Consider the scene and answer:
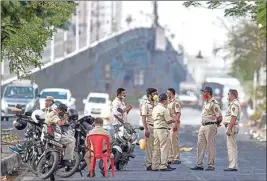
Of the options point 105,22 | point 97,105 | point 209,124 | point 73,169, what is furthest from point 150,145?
point 105,22

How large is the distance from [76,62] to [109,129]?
25505 millimetres

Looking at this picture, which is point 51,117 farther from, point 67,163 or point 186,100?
point 186,100

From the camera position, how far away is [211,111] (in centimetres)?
1303

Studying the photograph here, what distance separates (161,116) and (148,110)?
625mm

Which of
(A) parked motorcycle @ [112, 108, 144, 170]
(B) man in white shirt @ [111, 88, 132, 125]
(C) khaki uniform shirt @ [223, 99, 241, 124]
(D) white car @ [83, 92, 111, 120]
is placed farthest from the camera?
(D) white car @ [83, 92, 111, 120]

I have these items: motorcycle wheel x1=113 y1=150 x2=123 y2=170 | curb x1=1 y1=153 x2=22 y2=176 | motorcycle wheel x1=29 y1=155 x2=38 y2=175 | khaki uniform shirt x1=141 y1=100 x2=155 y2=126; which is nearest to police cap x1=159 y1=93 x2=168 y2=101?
khaki uniform shirt x1=141 y1=100 x2=155 y2=126

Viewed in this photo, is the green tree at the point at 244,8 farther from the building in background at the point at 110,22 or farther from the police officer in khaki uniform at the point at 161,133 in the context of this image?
the building in background at the point at 110,22

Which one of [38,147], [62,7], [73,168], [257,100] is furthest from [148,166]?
[257,100]

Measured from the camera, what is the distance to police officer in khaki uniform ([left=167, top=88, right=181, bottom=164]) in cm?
1333

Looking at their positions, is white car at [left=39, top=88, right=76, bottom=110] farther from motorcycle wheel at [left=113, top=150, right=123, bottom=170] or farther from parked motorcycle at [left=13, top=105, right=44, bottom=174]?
motorcycle wheel at [left=113, top=150, right=123, bottom=170]

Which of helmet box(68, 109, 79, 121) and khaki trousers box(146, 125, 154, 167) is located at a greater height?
helmet box(68, 109, 79, 121)

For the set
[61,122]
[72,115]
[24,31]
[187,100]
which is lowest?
[61,122]

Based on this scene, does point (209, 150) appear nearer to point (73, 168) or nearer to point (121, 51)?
point (73, 168)

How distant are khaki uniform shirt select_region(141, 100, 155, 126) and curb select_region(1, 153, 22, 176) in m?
7.90
